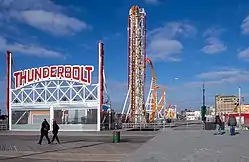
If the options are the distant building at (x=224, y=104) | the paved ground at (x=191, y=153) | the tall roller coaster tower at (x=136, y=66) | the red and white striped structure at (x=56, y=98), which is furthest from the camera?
the distant building at (x=224, y=104)

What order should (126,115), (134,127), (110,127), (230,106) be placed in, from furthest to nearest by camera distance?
(230,106), (126,115), (134,127), (110,127)

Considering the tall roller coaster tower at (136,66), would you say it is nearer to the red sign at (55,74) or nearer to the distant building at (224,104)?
the red sign at (55,74)

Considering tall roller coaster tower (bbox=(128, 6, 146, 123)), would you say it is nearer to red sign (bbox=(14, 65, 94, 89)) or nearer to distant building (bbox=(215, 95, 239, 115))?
red sign (bbox=(14, 65, 94, 89))

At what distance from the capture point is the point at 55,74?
153ft

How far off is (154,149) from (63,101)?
96.7 feet

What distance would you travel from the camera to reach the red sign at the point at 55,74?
4503 cm

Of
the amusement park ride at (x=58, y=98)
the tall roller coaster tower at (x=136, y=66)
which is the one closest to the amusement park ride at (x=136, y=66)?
the tall roller coaster tower at (x=136, y=66)

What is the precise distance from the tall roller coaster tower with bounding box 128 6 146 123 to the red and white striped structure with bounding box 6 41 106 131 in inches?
909

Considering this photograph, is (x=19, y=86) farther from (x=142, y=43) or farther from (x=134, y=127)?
(x=142, y=43)

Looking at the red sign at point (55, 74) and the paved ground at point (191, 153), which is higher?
the red sign at point (55, 74)

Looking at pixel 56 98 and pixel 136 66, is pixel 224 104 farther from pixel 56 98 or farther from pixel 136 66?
pixel 56 98

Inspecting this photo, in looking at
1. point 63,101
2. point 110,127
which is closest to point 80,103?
point 63,101

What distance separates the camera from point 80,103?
45.0 m

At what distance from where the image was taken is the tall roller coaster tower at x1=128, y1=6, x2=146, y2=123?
67750 millimetres
